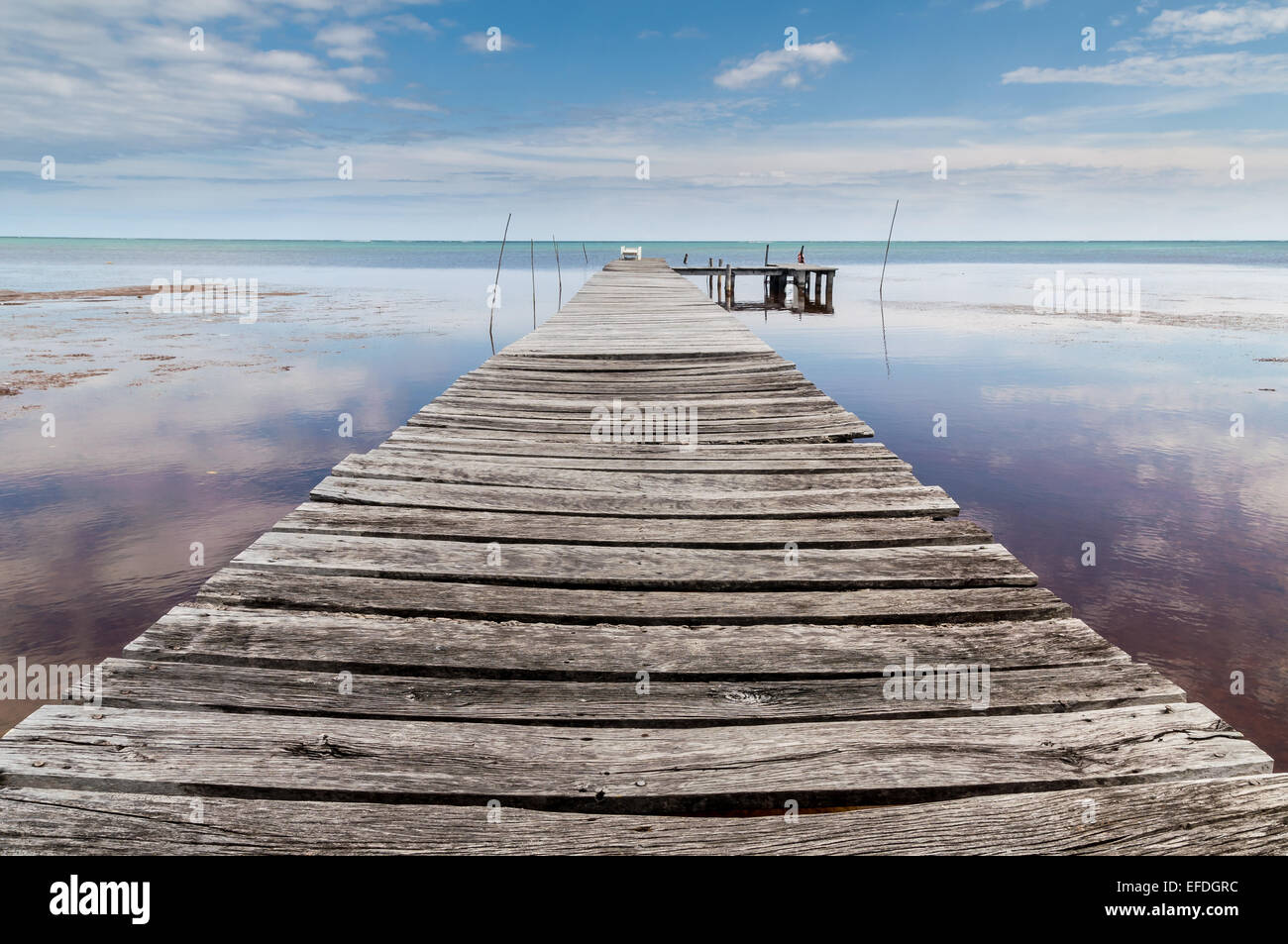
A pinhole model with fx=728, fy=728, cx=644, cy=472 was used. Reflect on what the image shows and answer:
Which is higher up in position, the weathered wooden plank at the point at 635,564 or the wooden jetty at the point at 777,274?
the wooden jetty at the point at 777,274

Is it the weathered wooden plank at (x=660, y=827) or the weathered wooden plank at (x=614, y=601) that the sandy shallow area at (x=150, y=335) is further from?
the weathered wooden plank at (x=660, y=827)

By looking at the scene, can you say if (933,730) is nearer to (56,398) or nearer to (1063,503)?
(1063,503)

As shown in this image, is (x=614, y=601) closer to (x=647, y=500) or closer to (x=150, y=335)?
(x=647, y=500)

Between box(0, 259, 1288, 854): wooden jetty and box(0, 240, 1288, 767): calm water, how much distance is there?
3567mm

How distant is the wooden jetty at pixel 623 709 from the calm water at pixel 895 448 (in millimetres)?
3567

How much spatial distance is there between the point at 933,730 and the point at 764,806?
585 millimetres

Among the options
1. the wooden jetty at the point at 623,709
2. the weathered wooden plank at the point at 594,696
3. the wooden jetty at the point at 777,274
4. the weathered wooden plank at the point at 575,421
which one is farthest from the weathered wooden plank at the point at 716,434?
the wooden jetty at the point at 777,274

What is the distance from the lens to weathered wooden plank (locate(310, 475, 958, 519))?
12.2 feet

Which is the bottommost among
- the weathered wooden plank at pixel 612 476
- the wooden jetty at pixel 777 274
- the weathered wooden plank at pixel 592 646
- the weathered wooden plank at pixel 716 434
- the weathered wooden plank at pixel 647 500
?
the weathered wooden plank at pixel 592 646

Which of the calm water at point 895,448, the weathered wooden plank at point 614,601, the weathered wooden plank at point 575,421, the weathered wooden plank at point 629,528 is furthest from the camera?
the calm water at point 895,448

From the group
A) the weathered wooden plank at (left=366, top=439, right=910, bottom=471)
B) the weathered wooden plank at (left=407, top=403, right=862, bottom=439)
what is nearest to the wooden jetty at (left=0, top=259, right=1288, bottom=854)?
the weathered wooden plank at (left=366, top=439, right=910, bottom=471)

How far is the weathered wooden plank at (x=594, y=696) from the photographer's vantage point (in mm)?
2141

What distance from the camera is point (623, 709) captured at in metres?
2.19

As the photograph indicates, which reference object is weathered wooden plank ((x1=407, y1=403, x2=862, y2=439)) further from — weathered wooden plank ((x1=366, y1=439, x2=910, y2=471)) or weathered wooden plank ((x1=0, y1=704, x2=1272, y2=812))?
weathered wooden plank ((x1=0, y1=704, x2=1272, y2=812))
